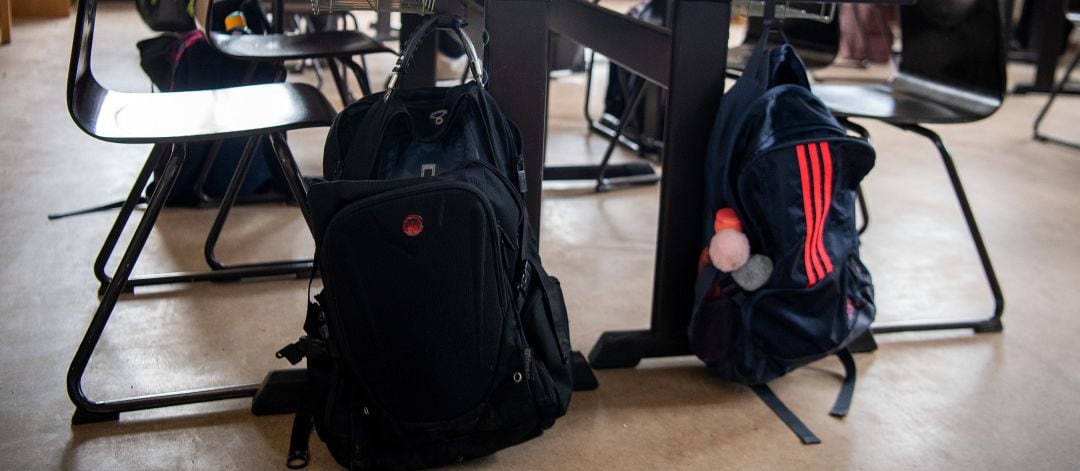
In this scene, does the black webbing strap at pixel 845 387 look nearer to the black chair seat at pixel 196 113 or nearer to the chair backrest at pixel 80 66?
the black chair seat at pixel 196 113

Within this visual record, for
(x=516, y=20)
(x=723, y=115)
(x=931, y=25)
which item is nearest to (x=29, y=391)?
(x=516, y=20)

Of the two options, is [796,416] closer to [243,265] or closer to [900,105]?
[900,105]

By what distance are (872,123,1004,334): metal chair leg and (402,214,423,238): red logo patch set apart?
3.36ft

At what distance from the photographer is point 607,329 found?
189 cm

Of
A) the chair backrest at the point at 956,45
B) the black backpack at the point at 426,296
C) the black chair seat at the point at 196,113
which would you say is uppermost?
the chair backrest at the point at 956,45

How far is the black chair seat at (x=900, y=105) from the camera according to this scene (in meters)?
1.86

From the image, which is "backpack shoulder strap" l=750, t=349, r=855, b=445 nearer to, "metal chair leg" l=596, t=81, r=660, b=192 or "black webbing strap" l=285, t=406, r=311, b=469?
"black webbing strap" l=285, t=406, r=311, b=469

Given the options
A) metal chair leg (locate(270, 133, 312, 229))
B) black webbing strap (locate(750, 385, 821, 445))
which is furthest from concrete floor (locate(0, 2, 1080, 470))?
metal chair leg (locate(270, 133, 312, 229))

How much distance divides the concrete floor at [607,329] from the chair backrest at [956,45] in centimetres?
44

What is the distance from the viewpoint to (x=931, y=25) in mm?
2127

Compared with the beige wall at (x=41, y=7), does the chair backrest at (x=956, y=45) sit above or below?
above

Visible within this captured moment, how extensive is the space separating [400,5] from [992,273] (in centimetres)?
123

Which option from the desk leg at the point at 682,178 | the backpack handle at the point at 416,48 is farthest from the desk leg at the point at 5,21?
the desk leg at the point at 682,178

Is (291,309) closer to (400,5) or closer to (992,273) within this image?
(400,5)
